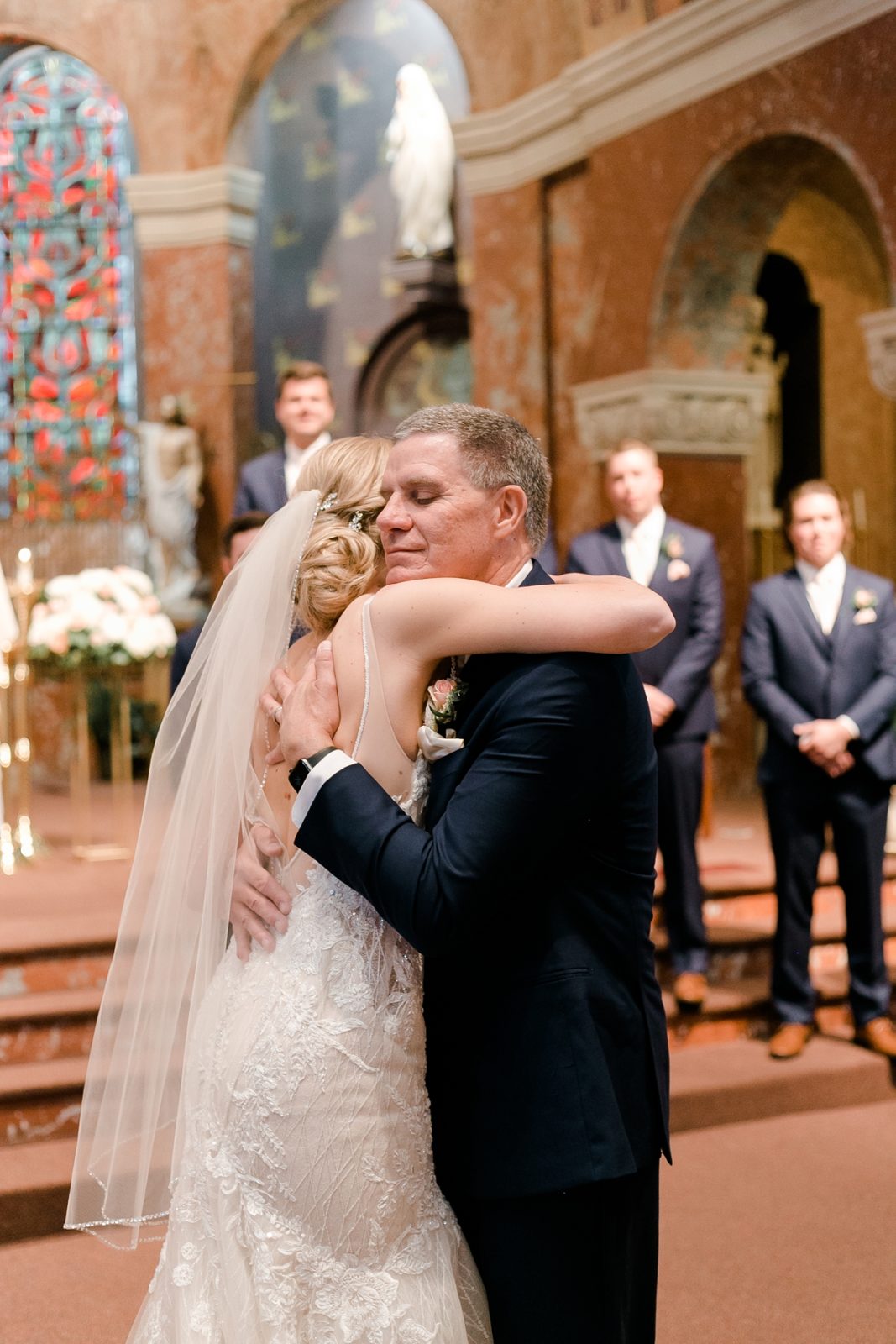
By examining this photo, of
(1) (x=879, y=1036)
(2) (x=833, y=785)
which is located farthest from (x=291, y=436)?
(1) (x=879, y=1036)

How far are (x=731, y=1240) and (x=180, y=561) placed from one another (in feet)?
27.8

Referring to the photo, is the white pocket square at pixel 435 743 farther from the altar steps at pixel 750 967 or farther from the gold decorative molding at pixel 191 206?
the gold decorative molding at pixel 191 206

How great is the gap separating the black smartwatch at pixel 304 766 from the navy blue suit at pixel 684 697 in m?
3.18

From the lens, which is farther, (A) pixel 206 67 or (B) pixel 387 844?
(A) pixel 206 67

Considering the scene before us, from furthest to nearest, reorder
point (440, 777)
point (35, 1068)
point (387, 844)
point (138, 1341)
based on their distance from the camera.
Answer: point (35, 1068), point (138, 1341), point (440, 777), point (387, 844)

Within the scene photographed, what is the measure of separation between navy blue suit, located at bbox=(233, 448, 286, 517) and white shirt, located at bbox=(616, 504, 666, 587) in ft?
3.96

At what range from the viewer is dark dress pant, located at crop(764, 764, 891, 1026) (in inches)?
192

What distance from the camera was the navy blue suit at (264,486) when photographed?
5.27 meters

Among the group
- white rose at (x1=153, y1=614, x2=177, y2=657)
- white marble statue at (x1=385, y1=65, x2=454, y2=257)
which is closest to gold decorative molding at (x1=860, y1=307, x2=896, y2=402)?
white rose at (x1=153, y1=614, x2=177, y2=657)

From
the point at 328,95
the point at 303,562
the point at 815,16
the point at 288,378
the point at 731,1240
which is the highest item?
the point at 328,95

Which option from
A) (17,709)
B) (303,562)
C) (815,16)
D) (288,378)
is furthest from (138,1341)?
(815,16)

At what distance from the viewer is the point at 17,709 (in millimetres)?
6836

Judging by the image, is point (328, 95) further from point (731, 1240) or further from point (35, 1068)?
point (731, 1240)

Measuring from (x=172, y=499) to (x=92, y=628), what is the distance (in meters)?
4.98
